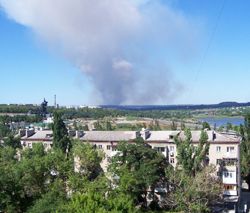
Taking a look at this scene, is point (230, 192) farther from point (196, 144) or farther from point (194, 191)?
point (194, 191)

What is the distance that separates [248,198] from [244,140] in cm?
705

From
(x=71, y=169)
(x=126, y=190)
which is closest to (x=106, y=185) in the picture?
(x=126, y=190)

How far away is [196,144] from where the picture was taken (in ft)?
166

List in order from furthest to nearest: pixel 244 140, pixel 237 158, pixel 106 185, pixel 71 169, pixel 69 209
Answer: pixel 244 140, pixel 237 158, pixel 71 169, pixel 106 185, pixel 69 209

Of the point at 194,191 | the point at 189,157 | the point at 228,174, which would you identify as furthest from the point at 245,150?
the point at 194,191

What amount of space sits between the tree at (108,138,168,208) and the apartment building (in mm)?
4026

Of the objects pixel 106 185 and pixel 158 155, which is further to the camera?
pixel 158 155

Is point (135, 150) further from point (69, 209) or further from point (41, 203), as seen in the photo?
point (69, 209)

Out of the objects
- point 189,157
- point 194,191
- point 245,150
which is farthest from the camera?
point 245,150

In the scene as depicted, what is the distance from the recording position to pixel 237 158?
1945 inches

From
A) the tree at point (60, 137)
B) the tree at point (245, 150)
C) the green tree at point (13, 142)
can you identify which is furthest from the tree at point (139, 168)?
the green tree at point (13, 142)

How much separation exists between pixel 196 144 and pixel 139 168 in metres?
10.2

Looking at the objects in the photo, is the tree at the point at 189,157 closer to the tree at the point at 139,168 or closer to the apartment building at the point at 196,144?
the tree at the point at 139,168

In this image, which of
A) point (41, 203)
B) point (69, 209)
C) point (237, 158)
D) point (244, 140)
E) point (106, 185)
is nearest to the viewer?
point (69, 209)
